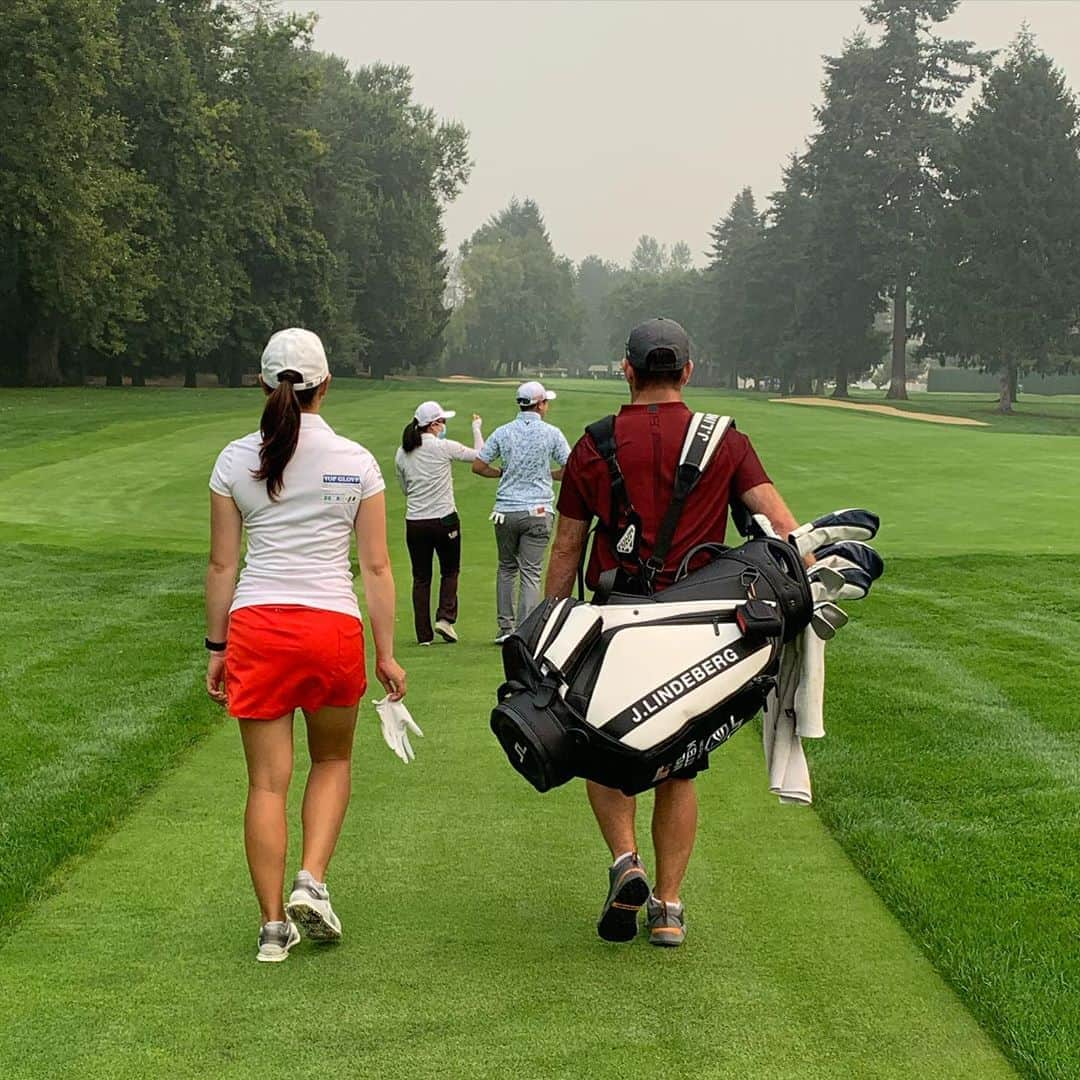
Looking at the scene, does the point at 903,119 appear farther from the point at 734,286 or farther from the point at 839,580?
the point at 839,580

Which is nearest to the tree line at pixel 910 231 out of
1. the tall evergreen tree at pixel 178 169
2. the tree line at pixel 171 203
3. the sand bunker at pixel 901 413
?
the sand bunker at pixel 901 413

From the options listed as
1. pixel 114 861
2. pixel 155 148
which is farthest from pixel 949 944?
pixel 155 148

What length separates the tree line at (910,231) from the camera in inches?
2352

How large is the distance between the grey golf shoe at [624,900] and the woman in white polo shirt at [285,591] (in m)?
0.90

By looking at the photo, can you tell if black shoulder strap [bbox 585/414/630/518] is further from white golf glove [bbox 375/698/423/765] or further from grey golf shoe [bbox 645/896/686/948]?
grey golf shoe [bbox 645/896/686/948]

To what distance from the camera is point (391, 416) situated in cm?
3950

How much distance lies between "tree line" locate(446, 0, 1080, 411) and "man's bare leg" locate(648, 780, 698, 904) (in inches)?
2318

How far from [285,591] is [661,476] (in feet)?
4.13

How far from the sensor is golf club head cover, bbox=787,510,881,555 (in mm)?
4309

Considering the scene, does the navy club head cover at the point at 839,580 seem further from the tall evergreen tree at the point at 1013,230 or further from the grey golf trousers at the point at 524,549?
the tall evergreen tree at the point at 1013,230

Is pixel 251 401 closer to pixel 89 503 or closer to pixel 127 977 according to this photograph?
pixel 89 503

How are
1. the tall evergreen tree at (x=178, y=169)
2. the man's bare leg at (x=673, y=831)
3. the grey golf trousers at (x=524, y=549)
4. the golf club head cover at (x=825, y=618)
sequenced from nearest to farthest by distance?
the golf club head cover at (x=825, y=618)
the man's bare leg at (x=673, y=831)
the grey golf trousers at (x=524, y=549)
the tall evergreen tree at (x=178, y=169)

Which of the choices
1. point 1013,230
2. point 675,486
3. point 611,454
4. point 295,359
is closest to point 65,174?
point 1013,230

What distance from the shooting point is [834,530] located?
4.34 meters
